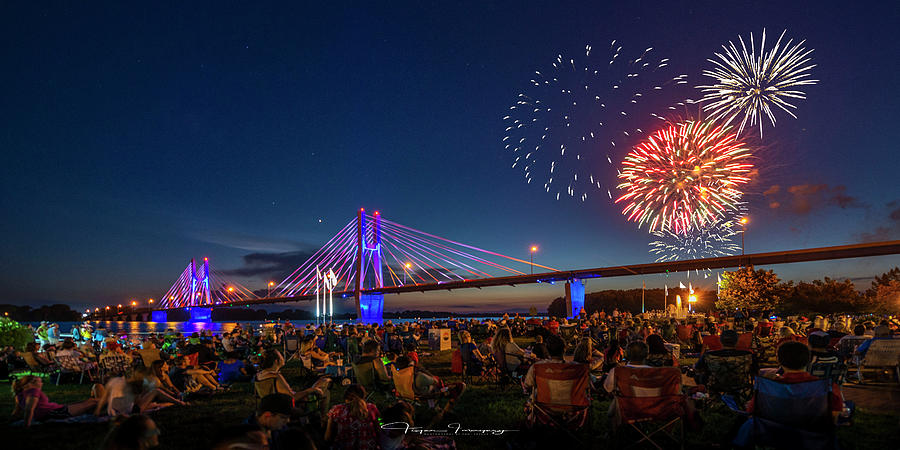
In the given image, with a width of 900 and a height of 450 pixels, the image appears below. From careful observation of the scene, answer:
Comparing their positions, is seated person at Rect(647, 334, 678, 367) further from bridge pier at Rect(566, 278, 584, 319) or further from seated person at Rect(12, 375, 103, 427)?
bridge pier at Rect(566, 278, 584, 319)

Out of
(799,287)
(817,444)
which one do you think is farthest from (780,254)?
(817,444)

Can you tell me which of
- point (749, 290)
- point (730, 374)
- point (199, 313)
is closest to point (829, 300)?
point (749, 290)

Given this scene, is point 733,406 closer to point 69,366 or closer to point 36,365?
point 69,366

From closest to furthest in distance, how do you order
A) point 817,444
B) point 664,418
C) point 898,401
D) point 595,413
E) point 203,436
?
1. point 817,444
2. point 664,418
3. point 203,436
4. point 595,413
5. point 898,401

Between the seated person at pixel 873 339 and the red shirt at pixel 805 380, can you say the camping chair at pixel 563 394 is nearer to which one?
the red shirt at pixel 805 380

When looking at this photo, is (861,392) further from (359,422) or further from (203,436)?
(203,436)

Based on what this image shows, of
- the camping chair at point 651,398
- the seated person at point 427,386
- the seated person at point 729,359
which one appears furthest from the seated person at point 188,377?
the seated person at point 729,359

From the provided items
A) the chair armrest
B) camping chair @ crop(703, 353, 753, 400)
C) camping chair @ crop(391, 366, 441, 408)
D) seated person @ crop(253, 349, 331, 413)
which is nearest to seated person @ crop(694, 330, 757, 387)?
camping chair @ crop(703, 353, 753, 400)
